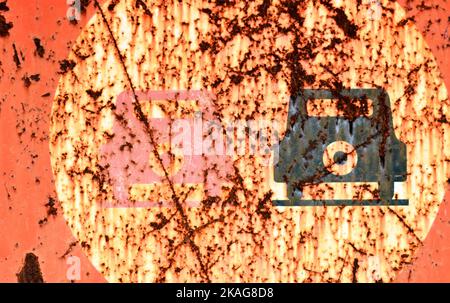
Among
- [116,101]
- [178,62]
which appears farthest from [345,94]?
[116,101]

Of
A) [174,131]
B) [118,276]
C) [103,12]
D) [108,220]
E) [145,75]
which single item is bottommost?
[118,276]

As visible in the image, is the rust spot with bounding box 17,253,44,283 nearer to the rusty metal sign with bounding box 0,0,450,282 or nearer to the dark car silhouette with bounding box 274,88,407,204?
the rusty metal sign with bounding box 0,0,450,282

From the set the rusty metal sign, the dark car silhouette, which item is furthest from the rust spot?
the dark car silhouette

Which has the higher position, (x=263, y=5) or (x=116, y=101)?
(x=263, y=5)

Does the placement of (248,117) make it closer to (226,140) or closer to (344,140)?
(226,140)

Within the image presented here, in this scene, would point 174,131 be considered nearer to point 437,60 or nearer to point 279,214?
point 279,214

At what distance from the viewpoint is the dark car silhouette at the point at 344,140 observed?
0.91 meters

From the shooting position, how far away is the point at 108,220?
925 mm

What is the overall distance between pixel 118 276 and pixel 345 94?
1.74 ft

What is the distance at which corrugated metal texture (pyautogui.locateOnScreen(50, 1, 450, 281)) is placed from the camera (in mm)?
909

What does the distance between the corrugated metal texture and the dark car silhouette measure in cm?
2

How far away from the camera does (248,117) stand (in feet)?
3.00

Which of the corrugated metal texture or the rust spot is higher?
the corrugated metal texture

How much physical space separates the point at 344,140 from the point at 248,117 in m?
0.18
